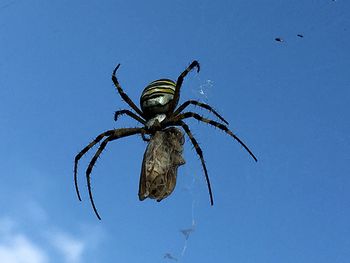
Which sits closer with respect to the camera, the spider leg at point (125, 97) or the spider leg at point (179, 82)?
the spider leg at point (179, 82)

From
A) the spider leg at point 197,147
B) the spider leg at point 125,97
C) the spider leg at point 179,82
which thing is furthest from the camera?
the spider leg at point 125,97

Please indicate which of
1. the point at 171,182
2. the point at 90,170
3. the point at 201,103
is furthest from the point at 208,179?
the point at 90,170

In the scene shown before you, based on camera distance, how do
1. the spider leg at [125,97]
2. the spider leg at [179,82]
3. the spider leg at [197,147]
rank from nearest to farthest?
1. the spider leg at [197,147]
2. the spider leg at [179,82]
3. the spider leg at [125,97]

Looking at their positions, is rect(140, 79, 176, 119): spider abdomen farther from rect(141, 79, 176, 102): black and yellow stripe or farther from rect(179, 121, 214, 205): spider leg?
rect(179, 121, 214, 205): spider leg

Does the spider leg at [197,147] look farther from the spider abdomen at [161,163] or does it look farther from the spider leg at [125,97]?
the spider leg at [125,97]

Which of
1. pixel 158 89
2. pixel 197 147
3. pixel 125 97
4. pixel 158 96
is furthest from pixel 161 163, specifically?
pixel 125 97
